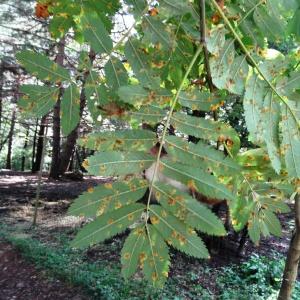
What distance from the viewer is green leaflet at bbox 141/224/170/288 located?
110 centimetres

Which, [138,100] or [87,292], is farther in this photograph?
[87,292]

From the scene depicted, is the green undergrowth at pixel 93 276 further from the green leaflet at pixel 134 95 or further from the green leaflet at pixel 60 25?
the green leaflet at pixel 134 95

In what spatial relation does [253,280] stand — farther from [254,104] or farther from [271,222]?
[254,104]

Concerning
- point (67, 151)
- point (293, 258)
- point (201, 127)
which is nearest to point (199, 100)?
point (201, 127)

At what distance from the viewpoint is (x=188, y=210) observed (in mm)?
1088

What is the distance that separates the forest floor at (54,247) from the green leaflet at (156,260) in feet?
17.2

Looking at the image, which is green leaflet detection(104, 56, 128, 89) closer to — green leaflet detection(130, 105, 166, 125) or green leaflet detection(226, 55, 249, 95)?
green leaflet detection(130, 105, 166, 125)

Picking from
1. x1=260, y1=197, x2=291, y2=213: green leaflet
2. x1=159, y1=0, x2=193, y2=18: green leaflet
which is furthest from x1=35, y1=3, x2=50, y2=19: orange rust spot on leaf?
x1=260, y1=197, x2=291, y2=213: green leaflet

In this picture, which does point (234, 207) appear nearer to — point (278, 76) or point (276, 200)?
point (276, 200)

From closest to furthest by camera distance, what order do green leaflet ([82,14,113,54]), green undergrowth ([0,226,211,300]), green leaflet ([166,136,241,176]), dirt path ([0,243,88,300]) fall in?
1. green leaflet ([166,136,241,176])
2. green leaflet ([82,14,113,54])
3. green undergrowth ([0,226,211,300])
4. dirt path ([0,243,88,300])

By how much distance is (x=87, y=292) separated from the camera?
6.04 meters

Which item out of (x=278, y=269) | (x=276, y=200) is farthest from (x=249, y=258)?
(x=276, y=200)

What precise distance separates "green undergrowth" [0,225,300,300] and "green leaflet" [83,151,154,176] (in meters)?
5.05

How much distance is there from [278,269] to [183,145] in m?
6.44
